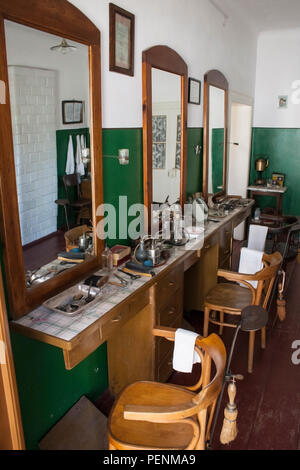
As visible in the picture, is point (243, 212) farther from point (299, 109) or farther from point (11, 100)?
point (11, 100)

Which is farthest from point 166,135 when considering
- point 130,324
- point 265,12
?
point 265,12

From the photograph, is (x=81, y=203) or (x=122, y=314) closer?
(x=122, y=314)

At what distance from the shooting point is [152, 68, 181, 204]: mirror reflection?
9.71 feet

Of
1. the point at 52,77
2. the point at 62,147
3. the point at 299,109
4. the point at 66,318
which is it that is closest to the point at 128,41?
the point at 52,77

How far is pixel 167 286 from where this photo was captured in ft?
8.30

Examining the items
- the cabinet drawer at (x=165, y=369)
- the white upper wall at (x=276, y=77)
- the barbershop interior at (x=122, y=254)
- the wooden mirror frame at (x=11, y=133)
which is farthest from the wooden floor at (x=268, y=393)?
the white upper wall at (x=276, y=77)

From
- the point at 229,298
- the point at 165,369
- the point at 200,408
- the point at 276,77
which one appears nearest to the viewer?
the point at 200,408

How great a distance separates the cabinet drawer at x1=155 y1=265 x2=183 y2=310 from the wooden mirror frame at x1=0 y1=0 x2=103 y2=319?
0.51 m

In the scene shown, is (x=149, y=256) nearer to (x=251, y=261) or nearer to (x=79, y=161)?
(x=79, y=161)

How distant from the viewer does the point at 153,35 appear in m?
2.83

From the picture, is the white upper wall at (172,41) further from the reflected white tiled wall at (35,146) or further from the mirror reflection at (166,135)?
the reflected white tiled wall at (35,146)

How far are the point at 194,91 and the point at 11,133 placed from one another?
247cm

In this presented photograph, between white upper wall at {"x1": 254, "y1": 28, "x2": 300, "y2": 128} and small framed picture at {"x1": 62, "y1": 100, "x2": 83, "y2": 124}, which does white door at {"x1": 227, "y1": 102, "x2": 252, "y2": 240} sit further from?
small framed picture at {"x1": 62, "y1": 100, "x2": 83, "y2": 124}

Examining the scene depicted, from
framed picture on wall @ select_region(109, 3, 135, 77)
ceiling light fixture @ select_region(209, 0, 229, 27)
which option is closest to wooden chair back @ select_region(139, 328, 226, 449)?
framed picture on wall @ select_region(109, 3, 135, 77)
